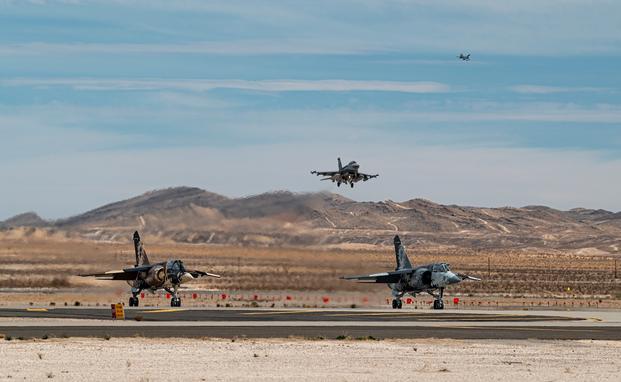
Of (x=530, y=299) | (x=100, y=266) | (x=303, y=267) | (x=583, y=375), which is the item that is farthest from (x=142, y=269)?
(x=583, y=375)

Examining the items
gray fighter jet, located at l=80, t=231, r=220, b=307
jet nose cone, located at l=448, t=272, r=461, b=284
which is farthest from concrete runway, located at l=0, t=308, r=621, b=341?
gray fighter jet, located at l=80, t=231, r=220, b=307

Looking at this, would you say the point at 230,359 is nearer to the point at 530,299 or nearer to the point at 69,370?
the point at 69,370

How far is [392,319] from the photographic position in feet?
207

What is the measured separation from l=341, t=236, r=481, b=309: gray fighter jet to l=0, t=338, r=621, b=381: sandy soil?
2803 centimetres

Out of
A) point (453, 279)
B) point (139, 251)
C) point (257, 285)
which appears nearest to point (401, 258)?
point (453, 279)

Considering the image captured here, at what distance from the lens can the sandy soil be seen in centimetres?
3481

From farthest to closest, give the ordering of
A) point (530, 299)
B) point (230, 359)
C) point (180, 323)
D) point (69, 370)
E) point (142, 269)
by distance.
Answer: point (530, 299) < point (142, 269) < point (180, 323) < point (230, 359) < point (69, 370)

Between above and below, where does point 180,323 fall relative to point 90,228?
below

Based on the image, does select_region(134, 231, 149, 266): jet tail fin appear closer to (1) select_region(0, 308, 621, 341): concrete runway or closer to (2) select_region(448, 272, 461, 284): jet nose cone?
(1) select_region(0, 308, 621, 341): concrete runway

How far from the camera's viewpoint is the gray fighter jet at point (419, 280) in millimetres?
75562

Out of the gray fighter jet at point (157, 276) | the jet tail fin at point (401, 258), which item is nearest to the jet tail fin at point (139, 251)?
the gray fighter jet at point (157, 276)

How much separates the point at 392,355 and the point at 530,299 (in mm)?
54450

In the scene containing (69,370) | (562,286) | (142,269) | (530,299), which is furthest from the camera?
(562,286)

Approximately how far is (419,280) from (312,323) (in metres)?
19.9
